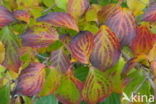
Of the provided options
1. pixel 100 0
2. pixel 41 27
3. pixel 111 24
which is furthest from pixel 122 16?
pixel 100 0

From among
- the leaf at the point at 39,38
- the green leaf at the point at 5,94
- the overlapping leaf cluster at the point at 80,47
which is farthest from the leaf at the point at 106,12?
the green leaf at the point at 5,94

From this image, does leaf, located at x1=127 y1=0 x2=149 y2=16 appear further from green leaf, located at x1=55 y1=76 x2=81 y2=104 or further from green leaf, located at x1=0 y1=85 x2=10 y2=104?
green leaf, located at x1=0 y1=85 x2=10 y2=104

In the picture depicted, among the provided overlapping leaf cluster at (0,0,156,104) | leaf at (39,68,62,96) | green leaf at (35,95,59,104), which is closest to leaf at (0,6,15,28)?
overlapping leaf cluster at (0,0,156,104)

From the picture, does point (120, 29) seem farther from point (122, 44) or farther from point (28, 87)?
point (28, 87)

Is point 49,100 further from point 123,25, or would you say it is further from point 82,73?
point 123,25

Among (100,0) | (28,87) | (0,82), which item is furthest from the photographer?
(100,0)

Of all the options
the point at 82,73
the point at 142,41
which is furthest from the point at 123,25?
the point at 82,73

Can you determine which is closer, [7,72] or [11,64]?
[11,64]
